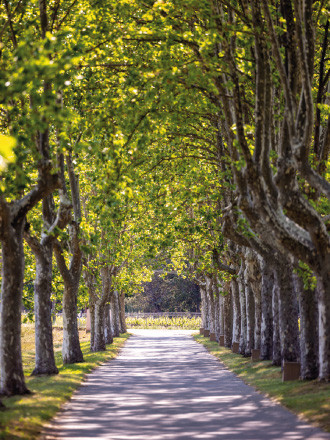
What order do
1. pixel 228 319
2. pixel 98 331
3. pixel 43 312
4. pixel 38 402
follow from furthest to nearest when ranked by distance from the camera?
pixel 228 319 < pixel 98 331 < pixel 43 312 < pixel 38 402

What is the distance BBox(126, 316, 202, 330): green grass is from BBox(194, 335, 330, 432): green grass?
57.7 m

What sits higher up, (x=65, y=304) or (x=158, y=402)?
(x=65, y=304)

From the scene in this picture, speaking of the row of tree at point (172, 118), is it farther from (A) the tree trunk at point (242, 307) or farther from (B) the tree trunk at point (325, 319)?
(A) the tree trunk at point (242, 307)

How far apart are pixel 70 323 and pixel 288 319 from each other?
849cm

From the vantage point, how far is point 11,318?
15.7m

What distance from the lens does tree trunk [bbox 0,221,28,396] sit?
15.6 metres

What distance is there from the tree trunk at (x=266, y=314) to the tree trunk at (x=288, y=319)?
4232mm

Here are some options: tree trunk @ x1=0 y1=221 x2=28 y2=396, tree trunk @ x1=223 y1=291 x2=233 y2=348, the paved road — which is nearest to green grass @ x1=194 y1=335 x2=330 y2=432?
the paved road

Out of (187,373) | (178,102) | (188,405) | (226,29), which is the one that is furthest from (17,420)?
(187,373)

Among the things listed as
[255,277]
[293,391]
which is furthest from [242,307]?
[293,391]

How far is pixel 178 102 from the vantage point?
1933 cm

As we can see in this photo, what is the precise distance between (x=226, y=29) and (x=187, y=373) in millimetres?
13144

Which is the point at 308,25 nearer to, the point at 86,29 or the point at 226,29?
the point at 226,29

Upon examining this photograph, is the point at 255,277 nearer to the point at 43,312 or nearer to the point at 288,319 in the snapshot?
the point at 288,319
